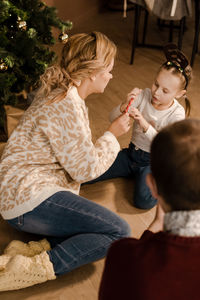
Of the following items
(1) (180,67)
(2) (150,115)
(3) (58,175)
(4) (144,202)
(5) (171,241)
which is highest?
(1) (180,67)

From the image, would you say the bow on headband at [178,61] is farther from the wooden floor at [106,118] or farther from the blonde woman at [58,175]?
the wooden floor at [106,118]

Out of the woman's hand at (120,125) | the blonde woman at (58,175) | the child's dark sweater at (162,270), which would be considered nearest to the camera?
the child's dark sweater at (162,270)

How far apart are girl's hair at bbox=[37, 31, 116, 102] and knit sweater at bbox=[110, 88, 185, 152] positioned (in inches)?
14.2

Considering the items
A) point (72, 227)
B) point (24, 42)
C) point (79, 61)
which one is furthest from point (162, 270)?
point (24, 42)

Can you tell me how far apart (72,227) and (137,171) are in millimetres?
544

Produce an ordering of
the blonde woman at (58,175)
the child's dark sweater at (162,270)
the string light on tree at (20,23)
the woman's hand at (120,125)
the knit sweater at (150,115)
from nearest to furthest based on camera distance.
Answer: the child's dark sweater at (162,270), the blonde woman at (58,175), the woman's hand at (120,125), the knit sweater at (150,115), the string light on tree at (20,23)

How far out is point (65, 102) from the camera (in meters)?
1.32

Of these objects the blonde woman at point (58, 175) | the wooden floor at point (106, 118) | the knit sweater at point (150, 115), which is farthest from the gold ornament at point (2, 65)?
the wooden floor at point (106, 118)

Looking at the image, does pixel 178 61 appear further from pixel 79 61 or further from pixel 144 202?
pixel 144 202

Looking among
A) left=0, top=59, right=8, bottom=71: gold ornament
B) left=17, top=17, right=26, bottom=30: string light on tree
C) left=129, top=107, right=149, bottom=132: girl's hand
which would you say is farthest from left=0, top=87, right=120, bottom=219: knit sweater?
left=17, top=17, right=26, bottom=30: string light on tree

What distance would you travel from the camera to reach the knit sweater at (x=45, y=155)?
1.32 m

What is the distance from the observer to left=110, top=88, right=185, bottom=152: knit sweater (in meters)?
1.67

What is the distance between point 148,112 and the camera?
169 cm

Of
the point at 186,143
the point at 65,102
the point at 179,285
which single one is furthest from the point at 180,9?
the point at 179,285
